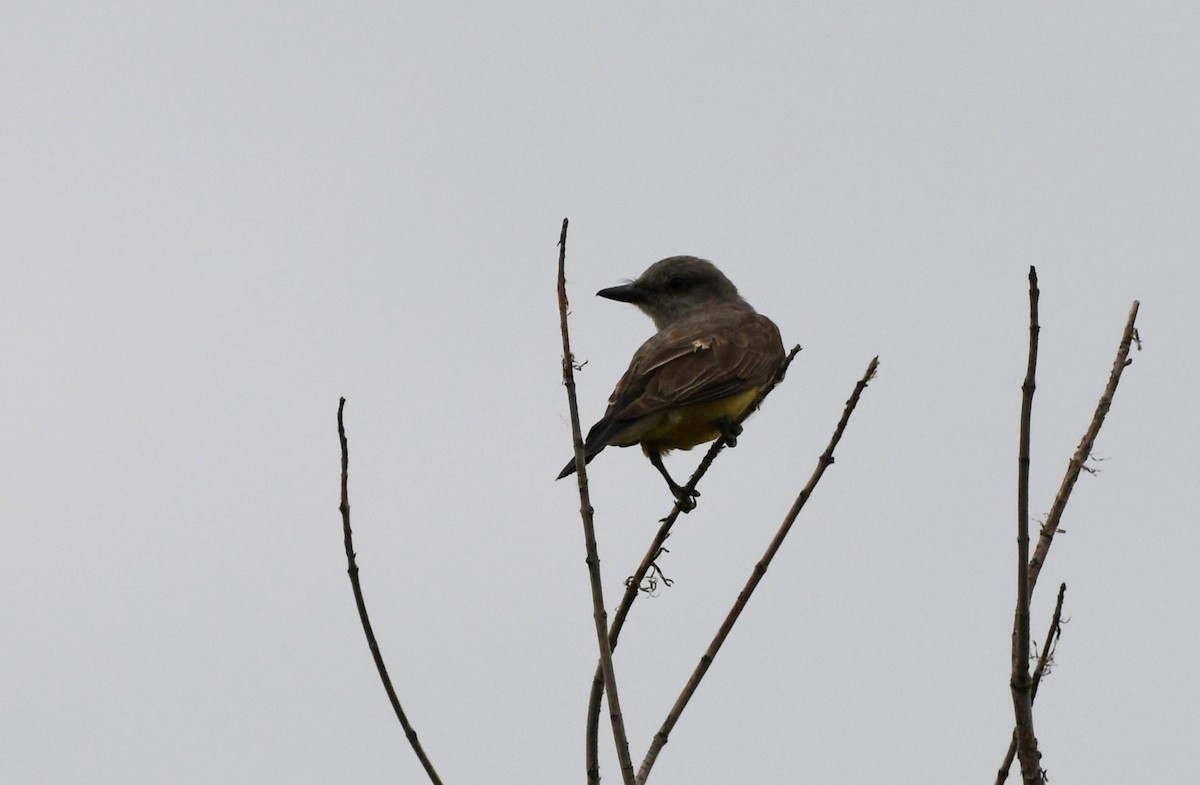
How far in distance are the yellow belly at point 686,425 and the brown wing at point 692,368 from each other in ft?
0.20

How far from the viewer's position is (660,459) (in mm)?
8617

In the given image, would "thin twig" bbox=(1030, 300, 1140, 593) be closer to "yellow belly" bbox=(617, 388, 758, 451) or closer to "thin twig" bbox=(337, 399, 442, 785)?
"thin twig" bbox=(337, 399, 442, 785)

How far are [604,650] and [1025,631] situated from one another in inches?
40.5

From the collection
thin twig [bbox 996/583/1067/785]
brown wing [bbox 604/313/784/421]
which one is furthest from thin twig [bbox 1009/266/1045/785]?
brown wing [bbox 604/313/784/421]

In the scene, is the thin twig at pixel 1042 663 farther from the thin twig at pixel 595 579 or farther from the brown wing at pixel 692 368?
the brown wing at pixel 692 368

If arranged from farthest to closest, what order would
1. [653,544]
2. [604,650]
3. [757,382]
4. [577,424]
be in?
[757,382], [653,544], [577,424], [604,650]

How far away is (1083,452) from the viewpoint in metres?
4.07

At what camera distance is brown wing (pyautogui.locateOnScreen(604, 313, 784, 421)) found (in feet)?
26.3

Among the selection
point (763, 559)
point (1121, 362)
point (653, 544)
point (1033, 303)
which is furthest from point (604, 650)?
point (1121, 362)

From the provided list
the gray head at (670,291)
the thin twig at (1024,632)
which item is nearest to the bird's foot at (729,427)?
the gray head at (670,291)

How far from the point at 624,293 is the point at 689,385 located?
2.32m

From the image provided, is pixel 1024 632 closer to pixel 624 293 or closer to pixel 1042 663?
pixel 1042 663

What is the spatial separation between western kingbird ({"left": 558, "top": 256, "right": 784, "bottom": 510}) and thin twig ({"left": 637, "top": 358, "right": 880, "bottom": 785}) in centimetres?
275

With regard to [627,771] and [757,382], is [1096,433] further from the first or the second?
[757,382]
